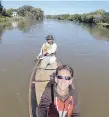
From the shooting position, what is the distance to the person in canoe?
38.6 ft

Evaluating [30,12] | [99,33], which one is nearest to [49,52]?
[99,33]

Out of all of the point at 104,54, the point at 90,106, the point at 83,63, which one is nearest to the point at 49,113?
the point at 90,106

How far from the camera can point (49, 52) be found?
1240 cm

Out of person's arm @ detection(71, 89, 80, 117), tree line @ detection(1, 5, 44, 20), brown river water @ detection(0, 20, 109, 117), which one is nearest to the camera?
person's arm @ detection(71, 89, 80, 117)

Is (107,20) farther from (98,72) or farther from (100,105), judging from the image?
(100,105)

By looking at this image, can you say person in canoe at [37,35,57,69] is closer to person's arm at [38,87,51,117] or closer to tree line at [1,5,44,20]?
person's arm at [38,87,51,117]

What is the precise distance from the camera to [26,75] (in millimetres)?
12617

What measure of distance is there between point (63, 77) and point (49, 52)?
29.2 feet

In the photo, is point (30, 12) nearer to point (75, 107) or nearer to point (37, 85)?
point (37, 85)

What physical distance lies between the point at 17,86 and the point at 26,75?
1.79 metres

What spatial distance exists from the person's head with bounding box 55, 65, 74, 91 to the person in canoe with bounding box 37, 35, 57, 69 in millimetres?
7884

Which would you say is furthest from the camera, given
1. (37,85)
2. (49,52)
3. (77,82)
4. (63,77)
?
(49,52)

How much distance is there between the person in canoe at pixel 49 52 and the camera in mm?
11766

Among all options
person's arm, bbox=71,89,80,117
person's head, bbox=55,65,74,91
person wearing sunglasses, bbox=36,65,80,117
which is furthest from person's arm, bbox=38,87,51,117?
person's arm, bbox=71,89,80,117
